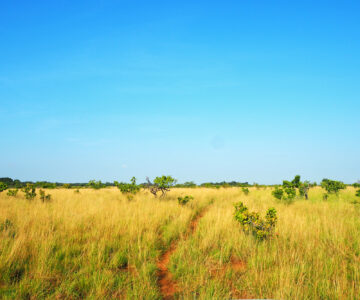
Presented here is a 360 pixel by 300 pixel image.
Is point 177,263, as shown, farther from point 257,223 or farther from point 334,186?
point 334,186

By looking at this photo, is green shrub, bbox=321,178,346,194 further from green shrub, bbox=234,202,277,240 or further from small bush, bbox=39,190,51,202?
small bush, bbox=39,190,51,202

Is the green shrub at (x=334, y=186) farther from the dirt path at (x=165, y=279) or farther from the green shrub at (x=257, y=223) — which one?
the dirt path at (x=165, y=279)

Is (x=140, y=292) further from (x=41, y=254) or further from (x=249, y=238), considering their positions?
(x=249, y=238)

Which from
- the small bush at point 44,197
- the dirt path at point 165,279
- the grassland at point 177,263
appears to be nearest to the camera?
the grassland at point 177,263

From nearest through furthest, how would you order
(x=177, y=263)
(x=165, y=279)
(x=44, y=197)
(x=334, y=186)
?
(x=165, y=279)
(x=177, y=263)
(x=44, y=197)
(x=334, y=186)

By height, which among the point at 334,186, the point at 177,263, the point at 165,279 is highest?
the point at 334,186

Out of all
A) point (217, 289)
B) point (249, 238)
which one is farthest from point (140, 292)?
point (249, 238)

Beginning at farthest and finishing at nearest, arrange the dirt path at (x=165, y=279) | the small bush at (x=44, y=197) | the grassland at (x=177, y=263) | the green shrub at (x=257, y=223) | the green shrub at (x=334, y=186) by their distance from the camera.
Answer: the green shrub at (x=334, y=186) → the small bush at (x=44, y=197) → the green shrub at (x=257, y=223) → the dirt path at (x=165, y=279) → the grassland at (x=177, y=263)

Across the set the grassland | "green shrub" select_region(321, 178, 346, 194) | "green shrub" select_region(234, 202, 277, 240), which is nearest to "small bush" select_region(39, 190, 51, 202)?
the grassland

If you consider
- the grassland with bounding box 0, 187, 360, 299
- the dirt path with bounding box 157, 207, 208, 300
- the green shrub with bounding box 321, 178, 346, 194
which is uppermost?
the green shrub with bounding box 321, 178, 346, 194

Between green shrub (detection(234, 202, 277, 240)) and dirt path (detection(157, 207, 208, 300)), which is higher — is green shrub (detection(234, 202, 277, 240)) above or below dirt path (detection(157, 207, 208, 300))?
above

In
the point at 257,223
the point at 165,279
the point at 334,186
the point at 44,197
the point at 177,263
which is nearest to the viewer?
the point at 165,279

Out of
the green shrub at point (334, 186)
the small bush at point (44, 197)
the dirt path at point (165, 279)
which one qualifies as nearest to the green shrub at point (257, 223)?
the dirt path at point (165, 279)

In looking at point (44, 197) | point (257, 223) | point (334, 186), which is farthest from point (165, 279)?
point (334, 186)
